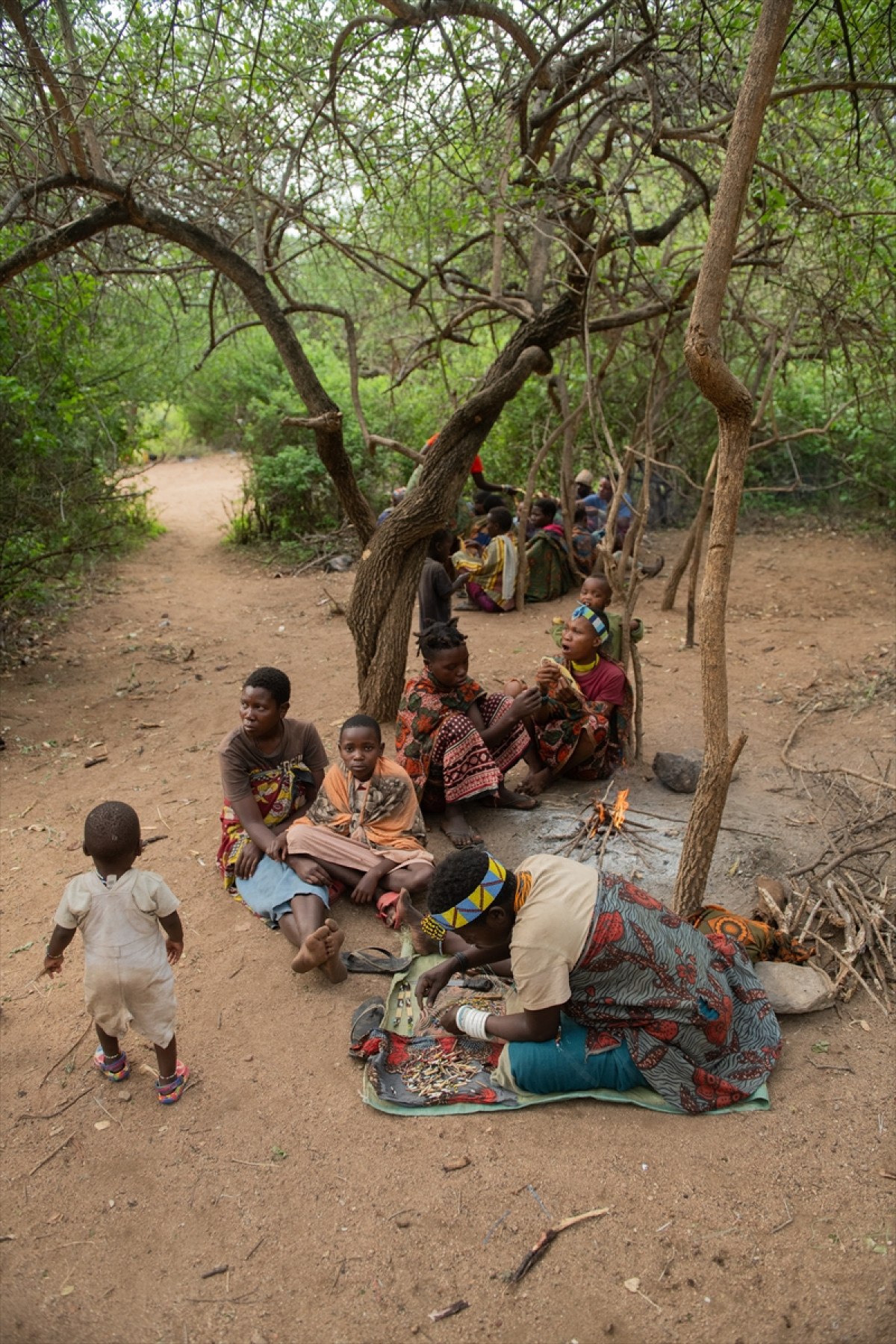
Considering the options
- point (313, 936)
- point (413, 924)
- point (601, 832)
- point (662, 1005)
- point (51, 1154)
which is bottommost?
point (51, 1154)

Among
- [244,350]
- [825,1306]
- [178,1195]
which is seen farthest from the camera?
[244,350]

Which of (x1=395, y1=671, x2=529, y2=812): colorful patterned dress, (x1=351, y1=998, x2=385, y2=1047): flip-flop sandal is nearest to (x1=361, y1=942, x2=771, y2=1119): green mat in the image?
(x1=351, y1=998, x2=385, y2=1047): flip-flop sandal

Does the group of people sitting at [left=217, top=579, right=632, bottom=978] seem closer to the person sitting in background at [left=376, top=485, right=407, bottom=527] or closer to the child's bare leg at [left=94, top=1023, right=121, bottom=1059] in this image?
the child's bare leg at [left=94, top=1023, right=121, bottom=1059]

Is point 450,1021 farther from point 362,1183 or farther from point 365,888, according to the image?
point 365,888

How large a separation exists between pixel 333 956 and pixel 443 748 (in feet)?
4.29

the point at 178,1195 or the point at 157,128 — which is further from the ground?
the point at 157,128

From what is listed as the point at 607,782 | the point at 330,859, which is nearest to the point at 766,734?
the point at 607,782

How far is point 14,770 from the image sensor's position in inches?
215

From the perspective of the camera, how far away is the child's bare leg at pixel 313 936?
3.23m

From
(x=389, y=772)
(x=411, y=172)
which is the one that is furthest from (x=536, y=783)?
(x=411, y=172)

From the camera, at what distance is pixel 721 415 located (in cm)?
299

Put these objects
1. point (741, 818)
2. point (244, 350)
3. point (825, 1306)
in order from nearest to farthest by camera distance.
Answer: point (825, 1306), point (741, 818), point (244, 350)

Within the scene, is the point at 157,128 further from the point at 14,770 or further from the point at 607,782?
the point at 607,782

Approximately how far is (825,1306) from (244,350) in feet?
41.9
